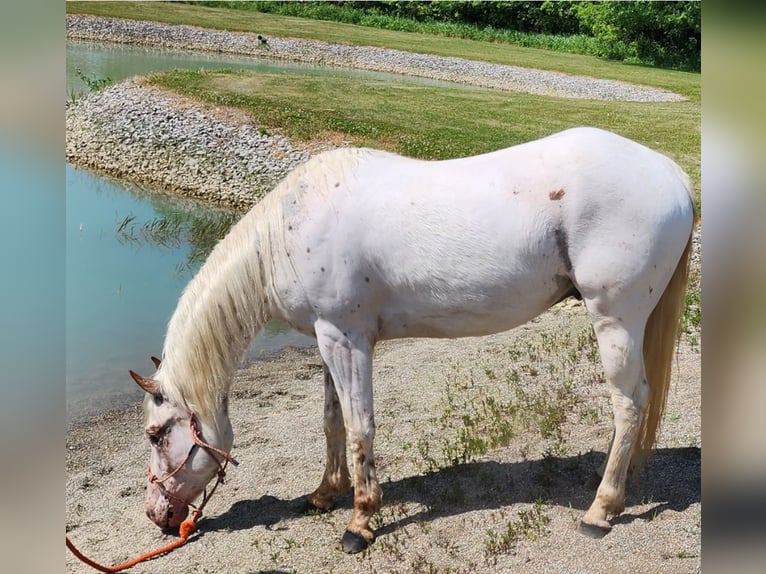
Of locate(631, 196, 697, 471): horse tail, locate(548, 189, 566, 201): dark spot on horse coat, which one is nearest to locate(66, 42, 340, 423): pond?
locate(631, 196, 697, 471): horse tail

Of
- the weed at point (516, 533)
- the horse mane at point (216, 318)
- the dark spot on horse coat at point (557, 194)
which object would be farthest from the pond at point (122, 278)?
the dark spot on horse coat at point (557, 194)

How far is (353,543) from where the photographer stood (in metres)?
4.20

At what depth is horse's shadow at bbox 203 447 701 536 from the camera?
438 cm

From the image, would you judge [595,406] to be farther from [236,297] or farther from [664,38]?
[664,38]

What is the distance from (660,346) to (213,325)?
255cm

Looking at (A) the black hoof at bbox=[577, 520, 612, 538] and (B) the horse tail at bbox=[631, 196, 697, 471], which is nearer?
(A) the black hoof at bbox=[577, 520, 612, 538]

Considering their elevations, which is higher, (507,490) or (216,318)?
(216,318)

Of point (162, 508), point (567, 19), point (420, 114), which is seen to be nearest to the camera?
point (162, 508)

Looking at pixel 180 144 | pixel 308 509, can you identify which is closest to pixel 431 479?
pixel 308 509

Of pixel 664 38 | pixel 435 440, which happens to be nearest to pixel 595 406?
pixel 435 440

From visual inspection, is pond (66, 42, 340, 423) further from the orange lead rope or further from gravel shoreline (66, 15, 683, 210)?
the orange lead rope

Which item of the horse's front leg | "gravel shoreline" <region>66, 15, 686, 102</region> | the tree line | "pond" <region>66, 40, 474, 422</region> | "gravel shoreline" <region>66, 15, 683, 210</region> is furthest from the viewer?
the tree line

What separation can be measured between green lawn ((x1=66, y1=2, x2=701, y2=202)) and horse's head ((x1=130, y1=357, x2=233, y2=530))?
34.9 ft

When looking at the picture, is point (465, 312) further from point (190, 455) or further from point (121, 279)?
point (121, 279)
